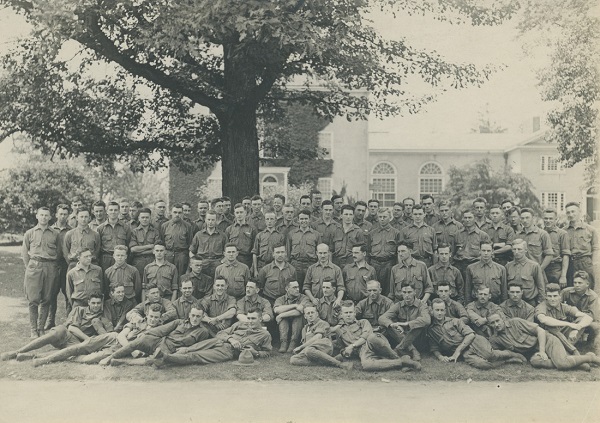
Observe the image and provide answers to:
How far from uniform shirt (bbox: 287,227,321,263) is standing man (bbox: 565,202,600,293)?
153 inches

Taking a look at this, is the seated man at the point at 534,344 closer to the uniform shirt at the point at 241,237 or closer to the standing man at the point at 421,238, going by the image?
the standing man at the point at 421,238

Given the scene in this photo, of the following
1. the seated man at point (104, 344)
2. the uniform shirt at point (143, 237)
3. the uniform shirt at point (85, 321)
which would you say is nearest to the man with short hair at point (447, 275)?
the seated man at point (104, 344)

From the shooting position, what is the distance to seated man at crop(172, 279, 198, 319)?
8.41 meters

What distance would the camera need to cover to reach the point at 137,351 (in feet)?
25.3

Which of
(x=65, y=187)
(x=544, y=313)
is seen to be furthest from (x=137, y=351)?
(x=65, y=187)

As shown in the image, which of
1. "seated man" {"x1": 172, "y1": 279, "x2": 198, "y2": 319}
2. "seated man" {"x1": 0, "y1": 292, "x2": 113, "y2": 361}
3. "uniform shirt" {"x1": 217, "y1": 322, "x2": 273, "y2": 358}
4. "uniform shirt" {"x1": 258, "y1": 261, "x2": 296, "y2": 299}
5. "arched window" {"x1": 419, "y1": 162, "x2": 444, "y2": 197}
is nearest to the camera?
"seated man" {"x1": 0, "y1": 292, "x2": 113, "y2": 361}

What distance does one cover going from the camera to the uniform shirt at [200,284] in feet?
29.2

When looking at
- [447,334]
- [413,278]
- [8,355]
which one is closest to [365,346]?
[447,334]

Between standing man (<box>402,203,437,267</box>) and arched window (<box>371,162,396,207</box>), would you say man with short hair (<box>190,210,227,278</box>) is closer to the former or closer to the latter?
standing man (<box>402,203,437,267</box>)

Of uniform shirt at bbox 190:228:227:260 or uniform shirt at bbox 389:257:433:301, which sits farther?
uniform shirt at bbox 190:228:227:260

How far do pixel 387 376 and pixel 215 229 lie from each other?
3.58m

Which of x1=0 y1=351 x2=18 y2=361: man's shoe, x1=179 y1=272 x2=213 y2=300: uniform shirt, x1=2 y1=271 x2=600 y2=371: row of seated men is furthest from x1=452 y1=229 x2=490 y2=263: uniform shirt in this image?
x1=0 y1=351 x2=18 y2=361: man's shoe

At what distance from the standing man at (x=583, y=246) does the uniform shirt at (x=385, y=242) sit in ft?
8.77

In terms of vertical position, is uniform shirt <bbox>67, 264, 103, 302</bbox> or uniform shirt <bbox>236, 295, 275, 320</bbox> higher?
uniform shirt <bbox>67, 264, 103, 302</bbox>
